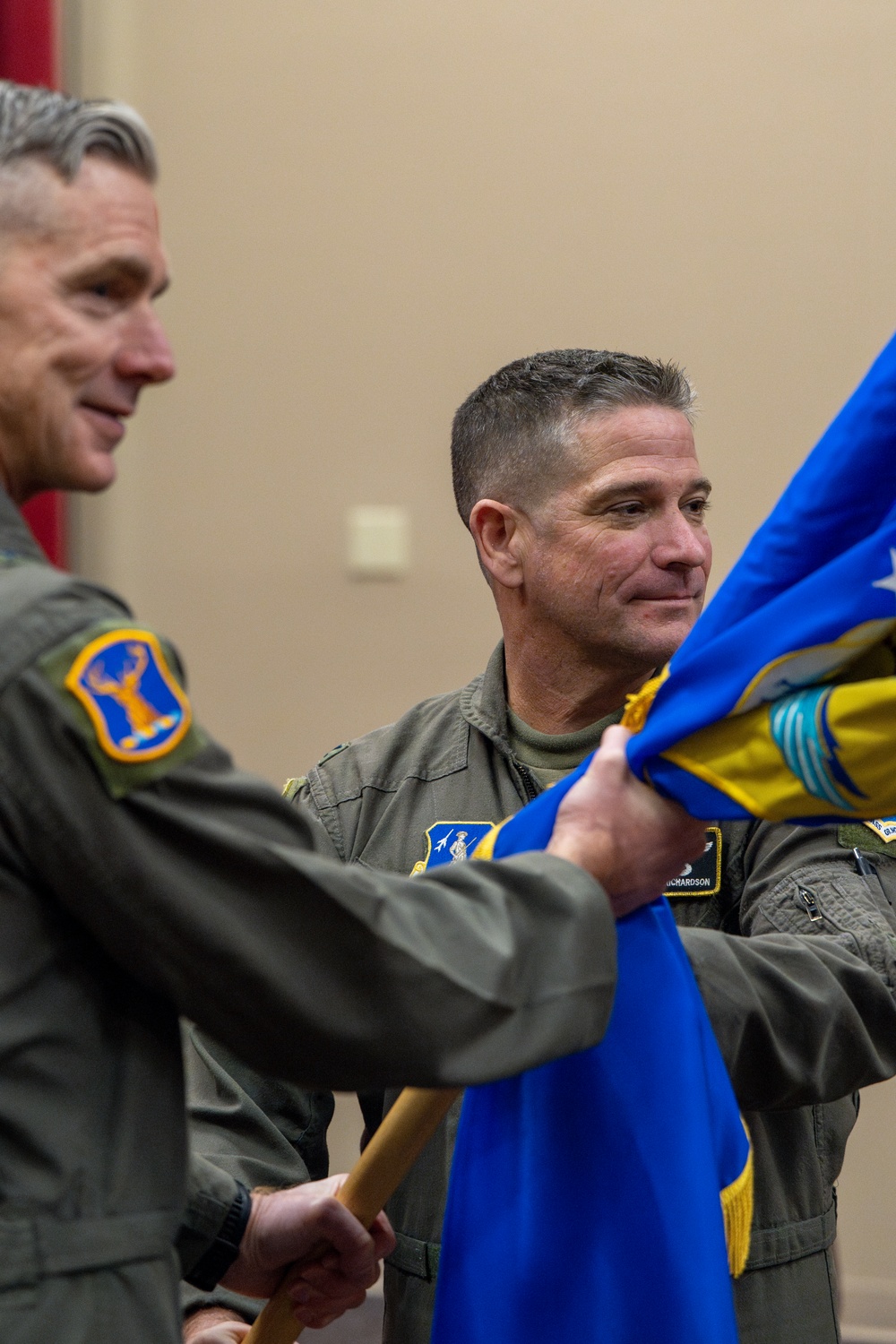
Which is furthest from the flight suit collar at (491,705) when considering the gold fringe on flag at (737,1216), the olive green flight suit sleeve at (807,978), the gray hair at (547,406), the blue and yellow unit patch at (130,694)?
the blue and yellow unit patch at (130,694)

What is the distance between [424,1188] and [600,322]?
210 centimetres

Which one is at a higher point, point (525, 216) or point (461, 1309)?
point (525, 216)

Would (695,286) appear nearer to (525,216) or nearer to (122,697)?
(525,216)

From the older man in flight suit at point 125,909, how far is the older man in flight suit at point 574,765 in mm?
497

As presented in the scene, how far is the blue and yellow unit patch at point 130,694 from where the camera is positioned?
34.4 inches

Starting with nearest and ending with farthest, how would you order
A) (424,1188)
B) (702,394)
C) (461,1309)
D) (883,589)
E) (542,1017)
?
(542,1017)
(883,589)
(461,1309)
(424,1188)
(702,394)

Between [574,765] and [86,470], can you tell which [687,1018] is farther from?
[86,470]

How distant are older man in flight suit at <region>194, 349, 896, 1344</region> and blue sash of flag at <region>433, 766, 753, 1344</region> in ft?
0.45

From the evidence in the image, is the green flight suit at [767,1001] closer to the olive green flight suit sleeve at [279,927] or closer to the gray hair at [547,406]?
the gray hair at [547,406]

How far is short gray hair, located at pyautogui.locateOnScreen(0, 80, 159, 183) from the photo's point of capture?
3.19 feet

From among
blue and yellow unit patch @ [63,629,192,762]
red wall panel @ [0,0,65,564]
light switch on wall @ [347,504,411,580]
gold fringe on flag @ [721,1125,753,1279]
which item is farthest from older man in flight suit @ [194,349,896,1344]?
red wall panel @ [0,0,65,564]

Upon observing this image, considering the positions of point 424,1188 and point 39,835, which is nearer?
point 39,835

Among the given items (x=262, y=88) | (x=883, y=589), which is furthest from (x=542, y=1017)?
(x=262, y=88)

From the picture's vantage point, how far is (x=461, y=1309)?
1284mm
